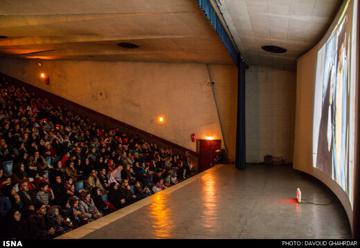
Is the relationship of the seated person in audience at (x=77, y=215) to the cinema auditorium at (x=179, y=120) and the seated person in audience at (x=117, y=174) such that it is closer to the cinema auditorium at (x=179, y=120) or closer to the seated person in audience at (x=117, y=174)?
the cinema auditorium at (x=179, y=120)

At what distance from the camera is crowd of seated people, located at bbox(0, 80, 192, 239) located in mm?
5312

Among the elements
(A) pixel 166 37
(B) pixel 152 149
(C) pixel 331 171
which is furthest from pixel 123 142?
(C) pixel 331 171

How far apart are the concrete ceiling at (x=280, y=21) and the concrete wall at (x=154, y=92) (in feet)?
9.90

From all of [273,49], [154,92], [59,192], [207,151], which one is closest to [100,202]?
[59,192]

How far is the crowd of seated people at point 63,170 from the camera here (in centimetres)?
531

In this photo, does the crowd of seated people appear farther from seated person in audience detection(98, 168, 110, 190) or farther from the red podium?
the red podium

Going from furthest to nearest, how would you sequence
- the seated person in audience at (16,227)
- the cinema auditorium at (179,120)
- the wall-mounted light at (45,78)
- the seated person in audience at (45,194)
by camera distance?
the wall-mounted light at (45,78) < the seated person in audience at (45,194) < the cinema auditorium at (179,120) < the seated person in audience at (16,227)

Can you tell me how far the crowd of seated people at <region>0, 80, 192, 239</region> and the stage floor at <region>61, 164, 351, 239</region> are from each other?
89 cm

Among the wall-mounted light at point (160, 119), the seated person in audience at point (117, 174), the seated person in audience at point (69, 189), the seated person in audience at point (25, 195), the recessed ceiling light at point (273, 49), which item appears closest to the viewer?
the seated person in audience at point (25, 195)

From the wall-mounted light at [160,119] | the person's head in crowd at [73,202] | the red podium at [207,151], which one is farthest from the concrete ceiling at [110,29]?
the person's head in crowd at [73,202]

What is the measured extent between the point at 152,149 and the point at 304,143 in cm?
501

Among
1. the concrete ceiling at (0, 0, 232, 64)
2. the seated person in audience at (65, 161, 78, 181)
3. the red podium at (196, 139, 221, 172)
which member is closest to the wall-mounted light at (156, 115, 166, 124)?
Answer: the red podium at (196, 139, 221, 172)

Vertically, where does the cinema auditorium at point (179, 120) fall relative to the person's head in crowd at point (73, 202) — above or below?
above

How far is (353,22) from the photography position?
168 inches
